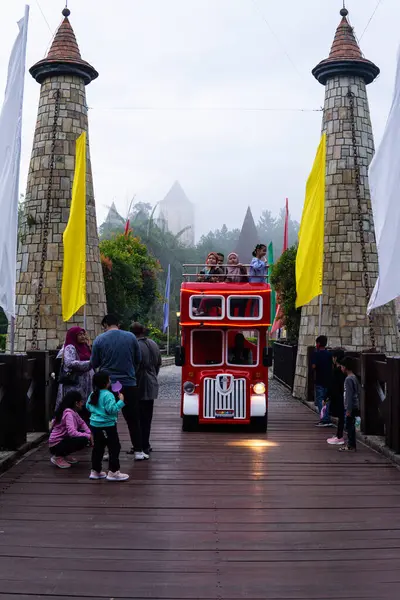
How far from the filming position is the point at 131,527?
597 cm

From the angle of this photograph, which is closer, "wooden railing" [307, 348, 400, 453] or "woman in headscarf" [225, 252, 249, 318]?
"wooden railing" [307, 348, 400, 453]

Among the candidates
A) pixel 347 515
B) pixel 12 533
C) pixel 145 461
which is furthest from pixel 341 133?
pixel 12 533

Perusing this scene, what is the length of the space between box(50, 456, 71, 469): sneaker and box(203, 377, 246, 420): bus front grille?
11.5 feet

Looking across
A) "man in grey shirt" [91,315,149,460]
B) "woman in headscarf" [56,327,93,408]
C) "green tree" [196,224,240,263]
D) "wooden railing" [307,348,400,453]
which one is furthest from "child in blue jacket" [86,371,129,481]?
"green tree" [196,224,240,263]

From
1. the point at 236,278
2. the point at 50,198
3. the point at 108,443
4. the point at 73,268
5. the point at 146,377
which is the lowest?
the point at 108,443

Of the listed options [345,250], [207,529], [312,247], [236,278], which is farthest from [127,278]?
[207,529]

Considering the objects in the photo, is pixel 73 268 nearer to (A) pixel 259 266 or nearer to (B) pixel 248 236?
(A) pixel 259 266

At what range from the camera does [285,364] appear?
2320cm

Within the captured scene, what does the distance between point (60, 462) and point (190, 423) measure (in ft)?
12.0

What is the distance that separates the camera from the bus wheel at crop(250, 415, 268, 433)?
38.8 feet

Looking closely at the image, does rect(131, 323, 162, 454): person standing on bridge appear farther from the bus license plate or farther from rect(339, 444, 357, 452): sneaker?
rect(339, 444, 357, 452): sneaker

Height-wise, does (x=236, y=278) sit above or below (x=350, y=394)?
above

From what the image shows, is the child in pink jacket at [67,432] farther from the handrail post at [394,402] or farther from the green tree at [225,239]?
the green tree at [225,239]

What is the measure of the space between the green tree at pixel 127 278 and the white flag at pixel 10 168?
823 inches
